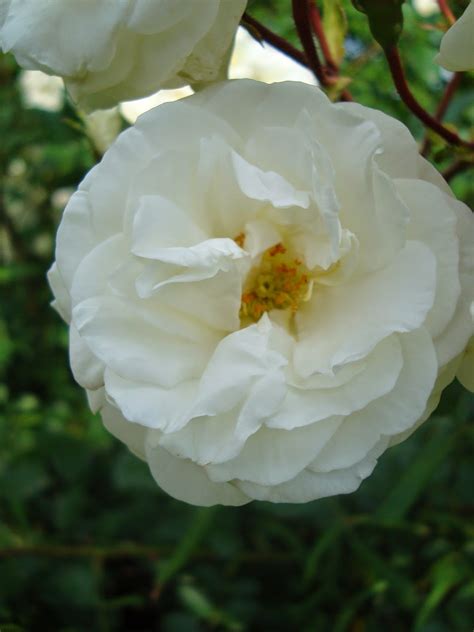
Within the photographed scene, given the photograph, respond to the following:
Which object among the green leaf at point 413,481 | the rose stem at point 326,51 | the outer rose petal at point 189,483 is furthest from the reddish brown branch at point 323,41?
the green leaf at point 413,481

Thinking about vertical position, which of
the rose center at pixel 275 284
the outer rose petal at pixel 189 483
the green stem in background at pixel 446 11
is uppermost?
the green stem in background at pixel 446 11

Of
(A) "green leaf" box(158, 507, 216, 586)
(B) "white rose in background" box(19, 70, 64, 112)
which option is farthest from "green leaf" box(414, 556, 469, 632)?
(B) "white rose in background" box(19, 70, 64, 112)

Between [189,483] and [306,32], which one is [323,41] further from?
[189,483]

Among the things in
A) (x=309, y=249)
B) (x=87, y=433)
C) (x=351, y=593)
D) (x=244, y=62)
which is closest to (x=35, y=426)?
(x=87, y=433)

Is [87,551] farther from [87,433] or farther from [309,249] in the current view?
[309,249]

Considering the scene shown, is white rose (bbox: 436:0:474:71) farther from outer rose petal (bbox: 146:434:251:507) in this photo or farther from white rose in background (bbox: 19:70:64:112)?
white rose in background (bbox: 19:70:64:112)

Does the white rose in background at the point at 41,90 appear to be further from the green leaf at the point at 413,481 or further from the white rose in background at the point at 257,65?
the green leaf at the point at 413,481
